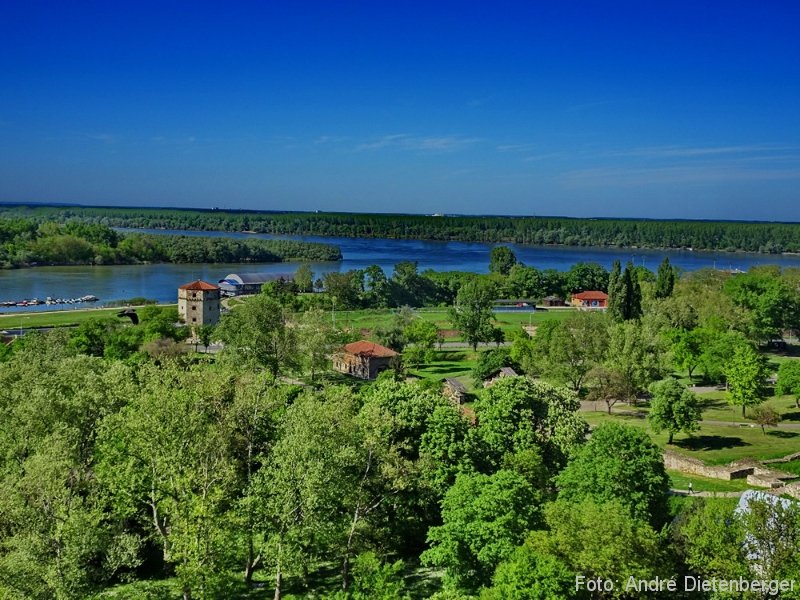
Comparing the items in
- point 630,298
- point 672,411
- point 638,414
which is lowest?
point 638,414

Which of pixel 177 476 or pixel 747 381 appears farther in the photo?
pixel 747 381

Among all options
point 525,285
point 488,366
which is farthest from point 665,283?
point 488,366

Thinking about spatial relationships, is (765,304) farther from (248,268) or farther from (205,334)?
(248,268)

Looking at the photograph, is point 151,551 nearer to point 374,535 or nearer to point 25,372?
point 374,535

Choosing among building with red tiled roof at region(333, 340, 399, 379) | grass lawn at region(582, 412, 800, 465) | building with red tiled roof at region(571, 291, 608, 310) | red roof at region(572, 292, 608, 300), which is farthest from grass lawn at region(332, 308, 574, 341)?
grass lawn at region(582, 412, 800, 465)

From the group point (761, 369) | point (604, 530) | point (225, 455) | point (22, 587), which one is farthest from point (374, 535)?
point (761, 369)

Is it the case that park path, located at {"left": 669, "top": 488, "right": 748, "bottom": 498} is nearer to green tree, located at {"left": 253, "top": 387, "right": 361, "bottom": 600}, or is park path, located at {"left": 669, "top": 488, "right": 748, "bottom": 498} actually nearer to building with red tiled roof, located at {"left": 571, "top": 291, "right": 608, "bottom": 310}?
green tree, located at {"left": 253, "top": 387, "right": 361, "bottom": 600}

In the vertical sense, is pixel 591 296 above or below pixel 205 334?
above
